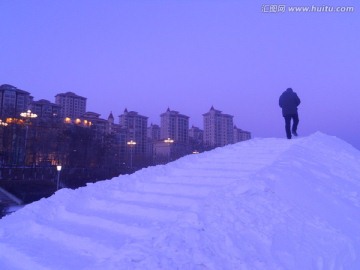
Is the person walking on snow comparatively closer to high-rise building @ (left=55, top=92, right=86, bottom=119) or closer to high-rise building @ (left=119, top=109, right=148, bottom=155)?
high-rise building @ (left=119, top=109, right=148, bottom=155)

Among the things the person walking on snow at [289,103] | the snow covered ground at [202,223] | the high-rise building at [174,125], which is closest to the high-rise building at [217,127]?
the high-rise building at [174,125]

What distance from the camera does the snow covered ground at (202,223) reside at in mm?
3881

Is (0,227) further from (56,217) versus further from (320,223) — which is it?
(320,223)

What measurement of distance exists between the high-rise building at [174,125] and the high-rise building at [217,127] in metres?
6.02

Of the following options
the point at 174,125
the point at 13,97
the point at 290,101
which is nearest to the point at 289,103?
the point at 290,101

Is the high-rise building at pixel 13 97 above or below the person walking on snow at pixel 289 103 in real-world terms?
above

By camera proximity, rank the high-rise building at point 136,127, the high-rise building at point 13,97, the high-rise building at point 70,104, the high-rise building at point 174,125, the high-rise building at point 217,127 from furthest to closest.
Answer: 1. the high-rise building at point 217,127
2. the high-rise building at point 174,125
3. the high-rise building at point 70,104
4. the high-rise building at point 136,127
5. the high-rise building at point 13,97

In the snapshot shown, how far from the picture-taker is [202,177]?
721 cm

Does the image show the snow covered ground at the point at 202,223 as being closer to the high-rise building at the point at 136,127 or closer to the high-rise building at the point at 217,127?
the high-rise building at the point at 136,127

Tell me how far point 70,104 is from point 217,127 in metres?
41.1

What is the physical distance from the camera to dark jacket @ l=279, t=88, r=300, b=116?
11477mm

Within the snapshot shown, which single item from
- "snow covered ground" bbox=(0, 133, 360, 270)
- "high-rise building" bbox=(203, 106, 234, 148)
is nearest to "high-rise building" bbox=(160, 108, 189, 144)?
"high-rise building" bbox=(203, 106, 234, 148)

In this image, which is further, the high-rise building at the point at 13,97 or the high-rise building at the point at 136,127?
the high-rise building at the point at 136,127

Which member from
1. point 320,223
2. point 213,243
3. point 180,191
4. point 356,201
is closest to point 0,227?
point 180,191
